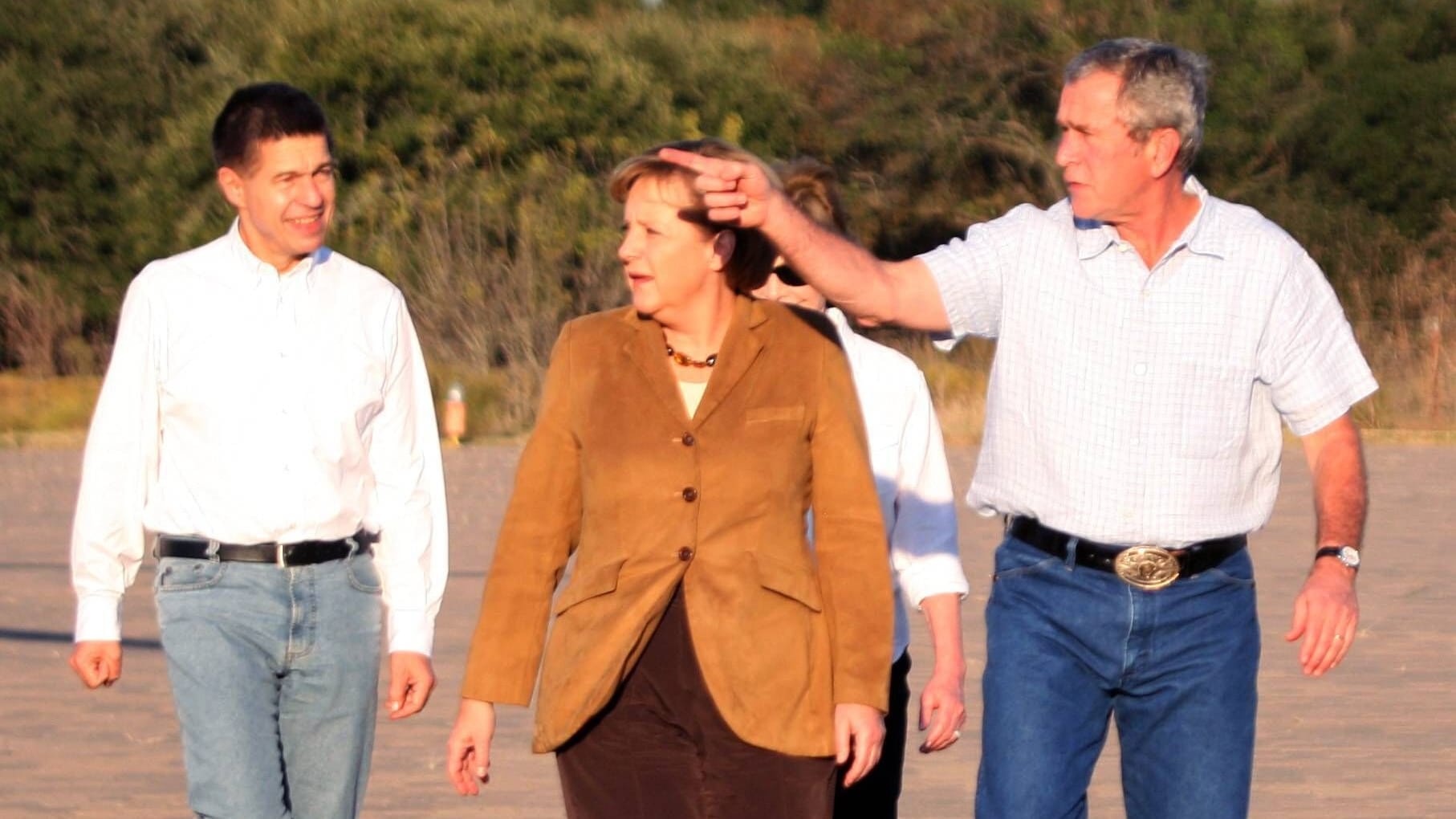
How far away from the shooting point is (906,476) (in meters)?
4.66

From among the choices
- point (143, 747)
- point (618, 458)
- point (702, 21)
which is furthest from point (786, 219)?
point (702, 21)

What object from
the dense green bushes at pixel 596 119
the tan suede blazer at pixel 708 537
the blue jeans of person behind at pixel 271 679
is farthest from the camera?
the dense green bushes at pixel 596 119

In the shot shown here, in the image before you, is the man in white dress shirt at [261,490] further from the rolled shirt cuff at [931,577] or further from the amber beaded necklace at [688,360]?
the rolled shirt cuff at [931,577]

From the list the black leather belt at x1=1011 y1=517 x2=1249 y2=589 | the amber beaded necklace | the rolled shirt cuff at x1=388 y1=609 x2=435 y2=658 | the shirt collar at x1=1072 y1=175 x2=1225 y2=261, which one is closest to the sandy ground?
the rolled shirt cuff at x1=388 y1=609 x2=435 y2=658

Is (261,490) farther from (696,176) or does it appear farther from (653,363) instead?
(696,176)

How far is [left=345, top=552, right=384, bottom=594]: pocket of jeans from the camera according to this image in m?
4.46

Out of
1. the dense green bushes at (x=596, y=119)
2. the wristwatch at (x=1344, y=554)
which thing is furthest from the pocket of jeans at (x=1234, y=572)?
the dense green bushes at (x=596, y=119)

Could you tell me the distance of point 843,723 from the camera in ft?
12.4

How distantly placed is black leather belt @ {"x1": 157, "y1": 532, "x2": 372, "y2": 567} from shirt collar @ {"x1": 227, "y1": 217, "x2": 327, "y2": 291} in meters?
0.50

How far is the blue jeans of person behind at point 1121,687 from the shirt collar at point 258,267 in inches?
59.3

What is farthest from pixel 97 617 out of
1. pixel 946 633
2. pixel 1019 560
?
pixel 1019 560

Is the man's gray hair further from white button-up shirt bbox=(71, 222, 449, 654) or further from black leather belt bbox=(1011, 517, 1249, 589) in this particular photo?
white button-up shirt bbox=(71, 222, 449, 654)

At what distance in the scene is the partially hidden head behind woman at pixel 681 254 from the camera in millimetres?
3801

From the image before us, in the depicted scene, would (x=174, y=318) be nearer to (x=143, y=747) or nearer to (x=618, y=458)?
(x=618, y=458)
